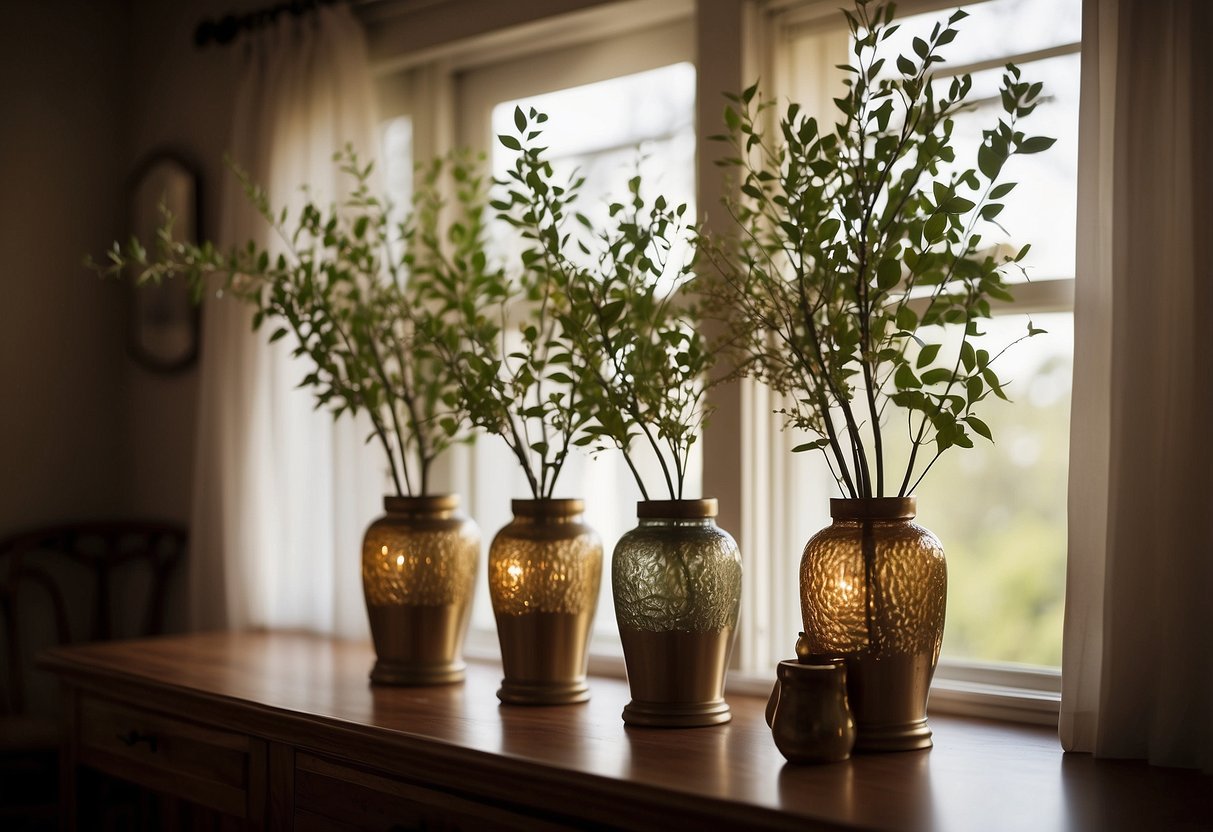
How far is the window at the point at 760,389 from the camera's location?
1832 millimetres

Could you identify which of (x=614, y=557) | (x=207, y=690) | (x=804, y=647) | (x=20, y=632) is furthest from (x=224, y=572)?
(x=804, y=647)

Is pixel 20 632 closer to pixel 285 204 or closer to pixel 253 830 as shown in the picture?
pixel 285 204

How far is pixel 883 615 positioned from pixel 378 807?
2.40 feet

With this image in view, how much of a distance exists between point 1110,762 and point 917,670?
26 centimetres

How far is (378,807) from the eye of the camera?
1.62 m

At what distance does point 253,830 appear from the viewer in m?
1.82

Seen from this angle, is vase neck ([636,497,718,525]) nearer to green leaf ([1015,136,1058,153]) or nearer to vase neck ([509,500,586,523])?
vase neck ([509,500,586,523])

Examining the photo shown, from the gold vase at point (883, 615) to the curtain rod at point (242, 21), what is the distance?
5.98ft

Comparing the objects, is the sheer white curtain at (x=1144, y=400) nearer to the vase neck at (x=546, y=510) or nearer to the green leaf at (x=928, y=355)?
the green leaf at (x=928, y=355)

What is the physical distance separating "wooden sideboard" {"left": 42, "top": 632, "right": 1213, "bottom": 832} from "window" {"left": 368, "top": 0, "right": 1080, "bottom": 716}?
25 cm

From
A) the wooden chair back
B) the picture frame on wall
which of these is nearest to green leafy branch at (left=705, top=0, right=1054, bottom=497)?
the picture frame on wall

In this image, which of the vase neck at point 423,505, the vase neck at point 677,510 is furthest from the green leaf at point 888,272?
the vase neck at point 423,505

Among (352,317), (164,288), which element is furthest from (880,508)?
(164,288)

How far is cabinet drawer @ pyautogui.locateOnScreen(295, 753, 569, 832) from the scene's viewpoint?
1479 millimetres
